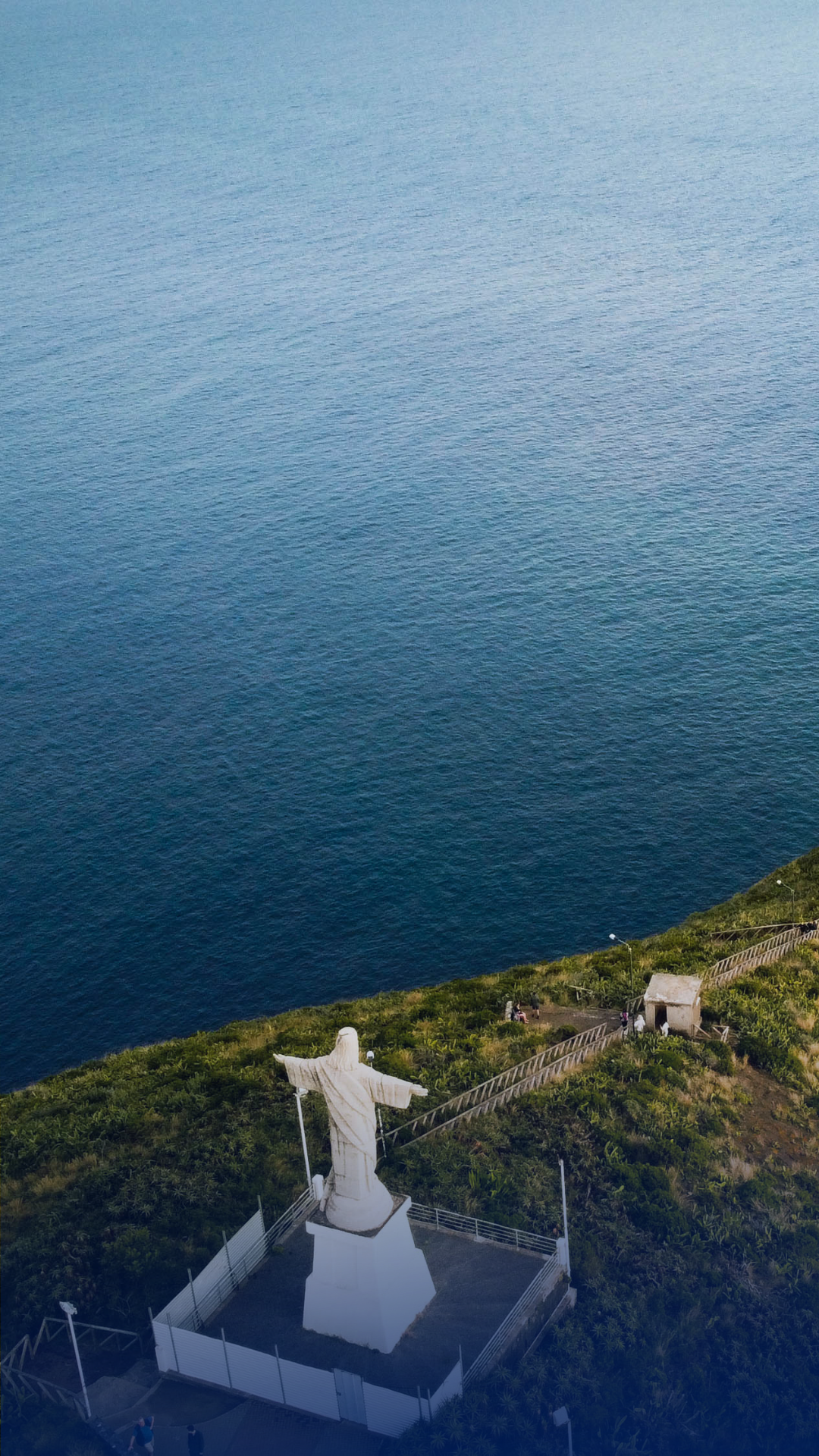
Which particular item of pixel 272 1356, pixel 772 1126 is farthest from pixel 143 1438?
pixel 772 1126

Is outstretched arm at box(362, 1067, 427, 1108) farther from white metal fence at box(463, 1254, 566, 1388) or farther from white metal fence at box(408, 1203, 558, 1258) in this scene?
white metal fence at box(408, 1203, 558, 1258)

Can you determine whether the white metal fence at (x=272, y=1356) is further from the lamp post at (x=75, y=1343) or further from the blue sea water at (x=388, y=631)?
the blue sea water at (x=388, y=631)

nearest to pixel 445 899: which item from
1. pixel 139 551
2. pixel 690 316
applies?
pixel 139 551

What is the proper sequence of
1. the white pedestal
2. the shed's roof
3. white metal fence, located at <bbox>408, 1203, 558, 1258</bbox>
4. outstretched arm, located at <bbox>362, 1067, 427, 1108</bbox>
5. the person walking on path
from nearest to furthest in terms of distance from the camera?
1. outstretched arm, located at <bbox>362, 1067, 427, 1108</bbox>
2. the person walking on path
3. the white pedestal
4. white metal fence, located at <bbox>408, 1203, 558, 1258</bbox>
5. the shed's roof

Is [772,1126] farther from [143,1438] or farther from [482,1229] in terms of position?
[143,1438]

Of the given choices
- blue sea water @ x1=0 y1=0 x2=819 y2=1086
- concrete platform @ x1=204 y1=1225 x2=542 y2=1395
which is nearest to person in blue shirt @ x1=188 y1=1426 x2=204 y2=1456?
concrete platform @ x1=204 y1=1225 x2=542 y2=1395

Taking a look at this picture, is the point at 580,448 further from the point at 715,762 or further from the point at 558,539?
the point at 715,762
